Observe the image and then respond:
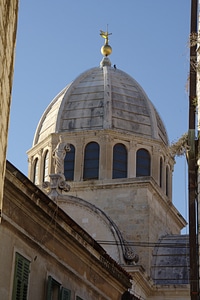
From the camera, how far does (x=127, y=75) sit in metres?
41.8

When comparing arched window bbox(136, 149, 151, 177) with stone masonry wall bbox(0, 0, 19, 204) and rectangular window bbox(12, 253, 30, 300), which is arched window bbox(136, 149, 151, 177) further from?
stone masonry wall bbox(0, 0, 19, 204)

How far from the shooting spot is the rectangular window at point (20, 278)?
13.2m

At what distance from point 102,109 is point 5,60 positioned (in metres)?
29.4

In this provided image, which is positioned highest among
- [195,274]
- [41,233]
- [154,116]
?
[154,116]

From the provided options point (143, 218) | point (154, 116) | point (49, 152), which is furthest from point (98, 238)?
point (154, 116)

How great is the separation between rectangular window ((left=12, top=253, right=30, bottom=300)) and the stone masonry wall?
16.7ft

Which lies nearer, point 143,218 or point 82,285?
point 82,285

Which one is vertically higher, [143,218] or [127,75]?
[127,75]

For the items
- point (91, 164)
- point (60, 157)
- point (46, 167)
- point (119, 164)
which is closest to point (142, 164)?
point (119, 164)

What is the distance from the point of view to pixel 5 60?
808 centimetres

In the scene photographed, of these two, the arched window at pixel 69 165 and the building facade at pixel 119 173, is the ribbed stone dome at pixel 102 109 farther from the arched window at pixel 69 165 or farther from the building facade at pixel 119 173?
the arched window at pixel 69 165

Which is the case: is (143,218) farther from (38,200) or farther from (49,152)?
(38,200)

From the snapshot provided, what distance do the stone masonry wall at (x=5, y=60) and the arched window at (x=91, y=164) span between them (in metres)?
26.7

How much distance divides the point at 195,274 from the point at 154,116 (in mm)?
25889
